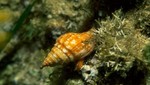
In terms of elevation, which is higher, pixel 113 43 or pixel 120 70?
pixel 113 43

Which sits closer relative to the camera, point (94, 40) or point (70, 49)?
point (70, 49)

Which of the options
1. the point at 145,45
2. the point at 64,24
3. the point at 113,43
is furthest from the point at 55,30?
the point at 145,45

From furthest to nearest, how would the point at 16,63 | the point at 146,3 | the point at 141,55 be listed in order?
the point at 16,63
the point at 146,3
the point at 141,55

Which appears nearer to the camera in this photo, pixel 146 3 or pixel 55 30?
pixel 146 3

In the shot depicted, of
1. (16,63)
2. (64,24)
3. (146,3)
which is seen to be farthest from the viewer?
(16,63)

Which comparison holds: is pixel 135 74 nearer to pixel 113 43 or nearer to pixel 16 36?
pixel 113 43

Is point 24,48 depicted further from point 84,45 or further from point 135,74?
point 135,74

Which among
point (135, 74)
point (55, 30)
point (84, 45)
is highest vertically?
point (55, 30)
